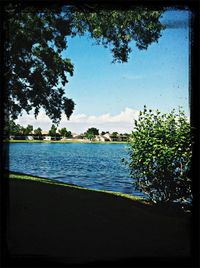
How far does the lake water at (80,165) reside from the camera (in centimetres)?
632

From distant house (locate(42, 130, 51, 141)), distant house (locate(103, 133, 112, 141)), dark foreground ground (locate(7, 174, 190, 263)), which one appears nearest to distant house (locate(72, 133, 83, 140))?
distant house (locate(103, 133, 112, 141))

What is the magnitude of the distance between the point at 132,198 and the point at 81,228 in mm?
2297

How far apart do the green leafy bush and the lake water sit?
0.90 feet

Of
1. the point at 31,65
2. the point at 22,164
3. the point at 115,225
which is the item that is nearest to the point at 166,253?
the point at 115,225

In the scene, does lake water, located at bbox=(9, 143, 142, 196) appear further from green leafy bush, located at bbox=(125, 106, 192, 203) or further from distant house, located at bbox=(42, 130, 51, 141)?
distant house, located at bbox=(42, 130, 51, 141)

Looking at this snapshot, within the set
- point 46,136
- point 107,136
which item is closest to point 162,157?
point 107,136

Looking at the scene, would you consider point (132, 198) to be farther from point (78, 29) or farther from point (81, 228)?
point (78, 29)

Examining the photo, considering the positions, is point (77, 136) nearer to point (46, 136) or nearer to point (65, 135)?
point (65, 135)

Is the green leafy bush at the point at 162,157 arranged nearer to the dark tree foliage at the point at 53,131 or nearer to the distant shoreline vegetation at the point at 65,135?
the distant shoreline vegetation at the point at 65,135

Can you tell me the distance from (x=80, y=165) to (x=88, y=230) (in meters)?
4.22

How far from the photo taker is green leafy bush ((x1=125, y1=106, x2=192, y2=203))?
5117 millimetres

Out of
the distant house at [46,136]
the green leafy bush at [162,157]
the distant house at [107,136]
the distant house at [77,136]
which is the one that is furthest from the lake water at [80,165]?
the distant house at [77,136]

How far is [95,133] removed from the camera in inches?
189

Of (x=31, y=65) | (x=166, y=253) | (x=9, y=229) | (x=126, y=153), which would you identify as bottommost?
(x=166, y=253)
